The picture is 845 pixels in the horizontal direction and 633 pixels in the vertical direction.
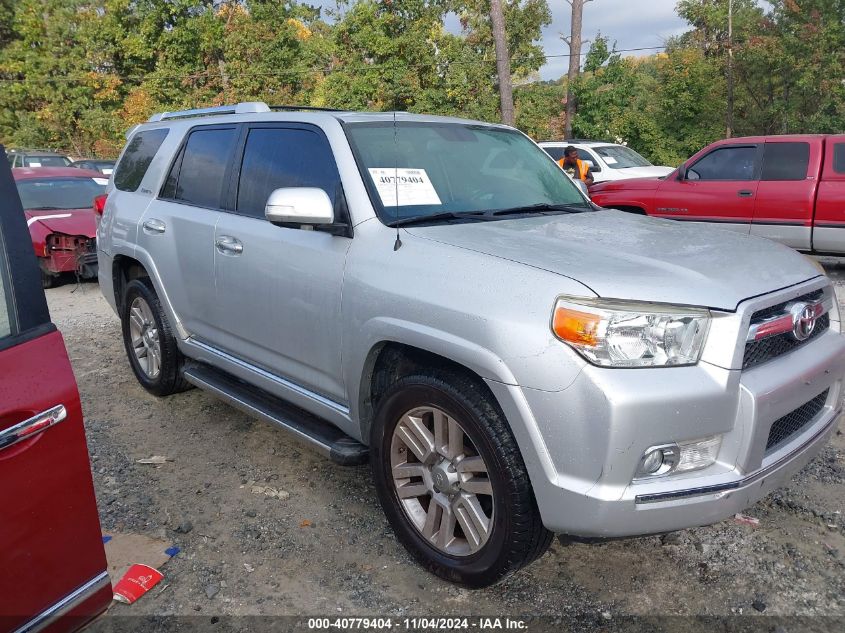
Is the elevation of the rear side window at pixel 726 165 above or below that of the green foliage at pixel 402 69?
below

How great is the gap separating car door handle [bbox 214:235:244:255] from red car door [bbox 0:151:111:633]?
1735 mm

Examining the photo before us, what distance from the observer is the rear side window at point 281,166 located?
3385 millimetres

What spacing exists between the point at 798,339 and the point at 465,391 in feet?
4.29

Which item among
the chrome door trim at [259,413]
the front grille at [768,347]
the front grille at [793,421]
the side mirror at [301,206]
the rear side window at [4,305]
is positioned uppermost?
the side mirror at [301,206]

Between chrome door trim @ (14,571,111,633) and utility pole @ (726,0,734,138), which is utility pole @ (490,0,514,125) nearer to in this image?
utility pole @ (726,0,734,138)

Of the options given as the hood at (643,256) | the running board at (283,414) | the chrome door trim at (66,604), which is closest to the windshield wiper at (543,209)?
the hood at (643,256)

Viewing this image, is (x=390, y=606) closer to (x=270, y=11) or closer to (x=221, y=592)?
(x=221, y=592)

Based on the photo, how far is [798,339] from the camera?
2.63 m

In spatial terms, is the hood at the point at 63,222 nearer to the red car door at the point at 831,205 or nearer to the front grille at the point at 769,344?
the front grille at the point at 769,344

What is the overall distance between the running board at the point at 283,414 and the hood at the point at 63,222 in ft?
18.6

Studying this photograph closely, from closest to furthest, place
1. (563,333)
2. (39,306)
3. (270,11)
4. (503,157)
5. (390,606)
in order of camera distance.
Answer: (39,306), (563,333), (390,606), (503,157), (270,11)

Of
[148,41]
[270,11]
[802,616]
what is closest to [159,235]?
[802,616]

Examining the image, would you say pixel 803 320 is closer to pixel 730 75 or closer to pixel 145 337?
pixel 145 337

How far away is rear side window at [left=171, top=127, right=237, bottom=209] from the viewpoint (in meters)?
4.11
